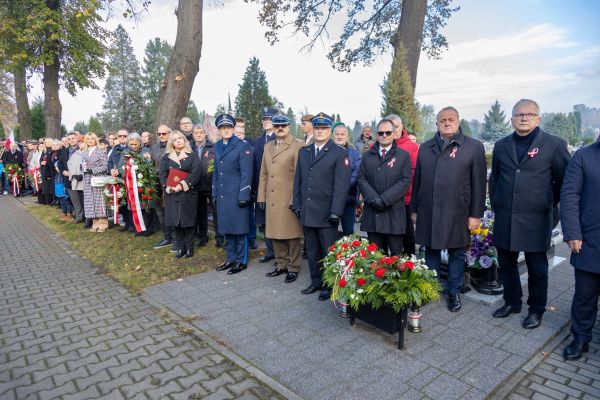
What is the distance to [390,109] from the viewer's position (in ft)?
44.4

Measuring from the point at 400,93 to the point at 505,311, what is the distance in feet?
33.6

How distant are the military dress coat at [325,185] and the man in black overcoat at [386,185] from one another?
0.80 ft

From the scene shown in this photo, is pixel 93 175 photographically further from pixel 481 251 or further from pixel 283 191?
pixel 481 251

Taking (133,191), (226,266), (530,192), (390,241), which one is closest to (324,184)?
(390,241)

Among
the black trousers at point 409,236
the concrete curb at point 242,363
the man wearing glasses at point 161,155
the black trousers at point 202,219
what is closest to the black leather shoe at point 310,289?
the black trousers at point 409,236

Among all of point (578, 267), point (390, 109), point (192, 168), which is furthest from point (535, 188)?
point (390, 109)

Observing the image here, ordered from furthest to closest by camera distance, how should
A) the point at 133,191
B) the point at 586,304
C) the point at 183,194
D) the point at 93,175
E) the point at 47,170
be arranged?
the point at 47,170 < the point at 93,175 < the point at 133,191 < the point at 183,194 < the point at 586,304

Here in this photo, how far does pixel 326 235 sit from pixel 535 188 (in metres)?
2.26

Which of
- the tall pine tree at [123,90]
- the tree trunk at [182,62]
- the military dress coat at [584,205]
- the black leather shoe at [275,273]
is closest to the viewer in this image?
the military dress coat at [584,205]

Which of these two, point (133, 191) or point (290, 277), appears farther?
point (133, 191)

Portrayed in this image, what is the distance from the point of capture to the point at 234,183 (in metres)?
5.71

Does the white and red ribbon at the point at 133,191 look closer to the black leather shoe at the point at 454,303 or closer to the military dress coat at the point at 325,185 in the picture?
the military dress coat at the point at 325,185

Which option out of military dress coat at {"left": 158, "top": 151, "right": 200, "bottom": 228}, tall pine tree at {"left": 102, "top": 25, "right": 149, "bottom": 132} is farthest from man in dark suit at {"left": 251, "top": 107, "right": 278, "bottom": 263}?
tall pine tree at {"left": 102, "top": 25, "right": 149, "bottom": 132}

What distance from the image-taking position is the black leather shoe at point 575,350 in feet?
11.1
